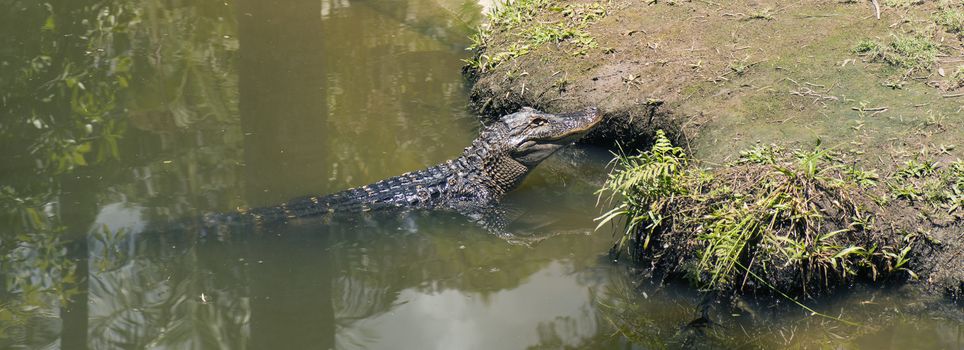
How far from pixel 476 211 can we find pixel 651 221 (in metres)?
1.76

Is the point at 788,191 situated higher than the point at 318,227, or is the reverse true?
the point at 788,191

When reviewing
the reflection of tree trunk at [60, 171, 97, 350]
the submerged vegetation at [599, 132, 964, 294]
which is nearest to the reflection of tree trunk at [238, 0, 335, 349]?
the reflection of tree trunk at [60, 171, 97, 350]

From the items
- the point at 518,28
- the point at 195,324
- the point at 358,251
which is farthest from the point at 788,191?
the point at 518,28

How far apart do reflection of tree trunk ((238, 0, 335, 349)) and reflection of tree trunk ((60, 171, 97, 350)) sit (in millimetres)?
940

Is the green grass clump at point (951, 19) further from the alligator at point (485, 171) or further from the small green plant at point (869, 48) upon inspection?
the alligator at point (485, 171)

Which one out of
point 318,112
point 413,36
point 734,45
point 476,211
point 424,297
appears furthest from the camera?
point 413,36

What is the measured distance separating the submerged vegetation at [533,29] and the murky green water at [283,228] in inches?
17.9

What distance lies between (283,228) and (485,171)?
1757 millimetres

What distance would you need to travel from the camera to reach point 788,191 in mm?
5391

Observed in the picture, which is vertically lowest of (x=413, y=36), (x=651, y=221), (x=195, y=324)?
(x=195, y=324)

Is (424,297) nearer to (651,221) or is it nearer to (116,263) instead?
(651,221)

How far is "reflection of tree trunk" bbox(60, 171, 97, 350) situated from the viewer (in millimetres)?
5129

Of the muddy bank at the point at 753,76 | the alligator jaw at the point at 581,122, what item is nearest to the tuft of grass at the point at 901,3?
the muddy bank at the point at 753,76

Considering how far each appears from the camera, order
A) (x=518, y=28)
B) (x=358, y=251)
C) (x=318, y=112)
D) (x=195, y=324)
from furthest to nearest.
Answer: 1. (x=518, y=28)
2. (x=318, y=112)
3. (x=358, y=251)
4. (x=195, y=324)
